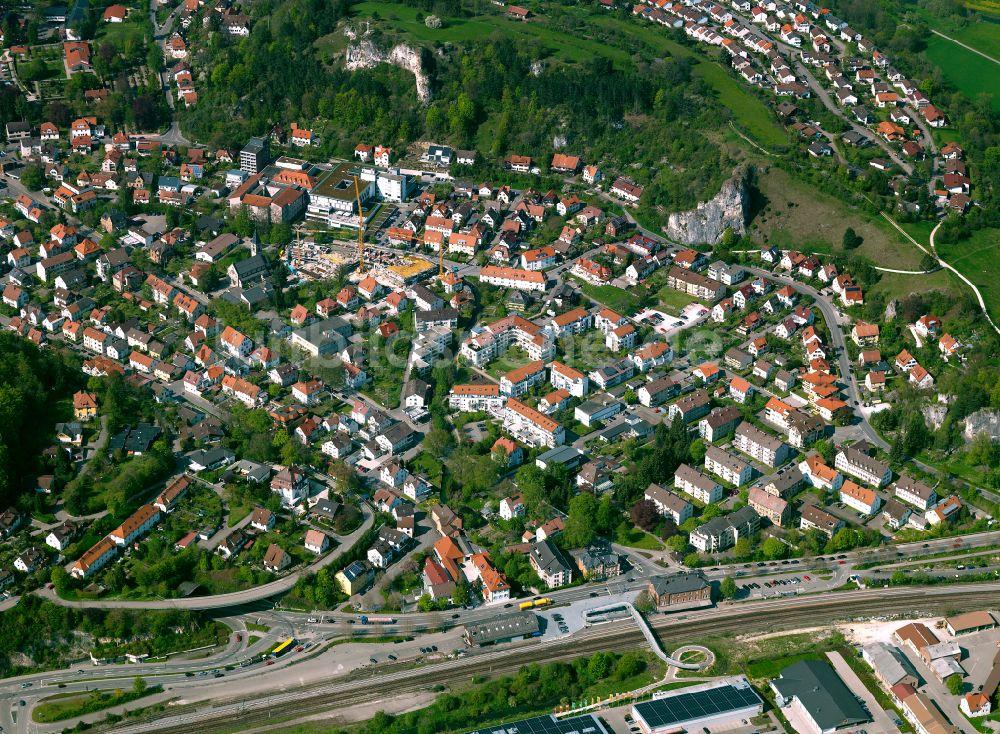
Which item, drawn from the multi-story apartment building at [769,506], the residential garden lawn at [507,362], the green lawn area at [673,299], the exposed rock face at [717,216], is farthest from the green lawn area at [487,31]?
the multi-story apartment building at [769,506]

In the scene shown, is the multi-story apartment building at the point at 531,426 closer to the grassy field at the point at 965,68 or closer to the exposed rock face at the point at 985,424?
the exposed rock face at the point at 985,424

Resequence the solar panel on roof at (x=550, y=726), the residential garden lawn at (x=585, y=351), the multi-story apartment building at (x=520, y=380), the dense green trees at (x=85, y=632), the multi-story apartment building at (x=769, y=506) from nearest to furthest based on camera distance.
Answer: the solar panel on roof at (x=550, y=726) → the dense green trees at (x=85, y=632) → the multi-story apartment building at (x=769, y=506) → the multi-story apartment building at (x=520, y=380) → the residential garden lawn at (x=585, y=351)

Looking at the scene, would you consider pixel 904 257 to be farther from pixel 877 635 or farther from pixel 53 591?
pixel 53 591

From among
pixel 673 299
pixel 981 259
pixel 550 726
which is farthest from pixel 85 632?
pixel 981 259

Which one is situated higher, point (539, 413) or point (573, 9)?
point (573, 9)

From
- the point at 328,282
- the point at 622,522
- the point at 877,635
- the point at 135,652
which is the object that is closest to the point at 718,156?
the point at 328,282

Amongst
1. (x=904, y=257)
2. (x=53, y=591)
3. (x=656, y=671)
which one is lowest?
(x=53, y=591)
